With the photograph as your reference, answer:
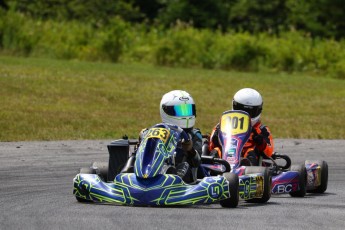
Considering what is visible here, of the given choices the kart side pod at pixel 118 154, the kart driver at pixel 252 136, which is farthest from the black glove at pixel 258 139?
the kart side pod at pixel 118 154

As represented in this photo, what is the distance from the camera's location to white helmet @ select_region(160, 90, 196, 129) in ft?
29.0

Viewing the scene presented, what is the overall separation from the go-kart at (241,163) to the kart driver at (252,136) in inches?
5.2

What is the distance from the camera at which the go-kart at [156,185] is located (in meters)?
7.93

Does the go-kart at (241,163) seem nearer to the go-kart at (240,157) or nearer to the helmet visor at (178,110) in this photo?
the go-kart at (240,157)

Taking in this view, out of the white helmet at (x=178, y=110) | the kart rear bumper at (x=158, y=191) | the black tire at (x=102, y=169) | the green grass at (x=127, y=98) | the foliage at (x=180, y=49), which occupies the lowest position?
the green grass at (x=127, y=98)

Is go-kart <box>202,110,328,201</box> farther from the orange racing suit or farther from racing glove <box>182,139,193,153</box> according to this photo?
racing glove <box>182,139,193,153</box>

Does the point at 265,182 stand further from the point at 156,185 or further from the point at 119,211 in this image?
the point at 119,211

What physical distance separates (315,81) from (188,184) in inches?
715

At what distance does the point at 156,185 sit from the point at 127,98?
13.7 metres

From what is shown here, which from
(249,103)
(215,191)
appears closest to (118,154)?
(215,191)

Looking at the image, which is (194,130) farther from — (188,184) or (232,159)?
(188,184)

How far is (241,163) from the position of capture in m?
9.55

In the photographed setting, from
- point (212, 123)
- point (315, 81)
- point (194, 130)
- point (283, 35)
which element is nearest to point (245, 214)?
point (194, 130)

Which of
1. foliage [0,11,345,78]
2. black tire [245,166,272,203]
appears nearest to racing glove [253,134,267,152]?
black tire [245,166,272,203]
